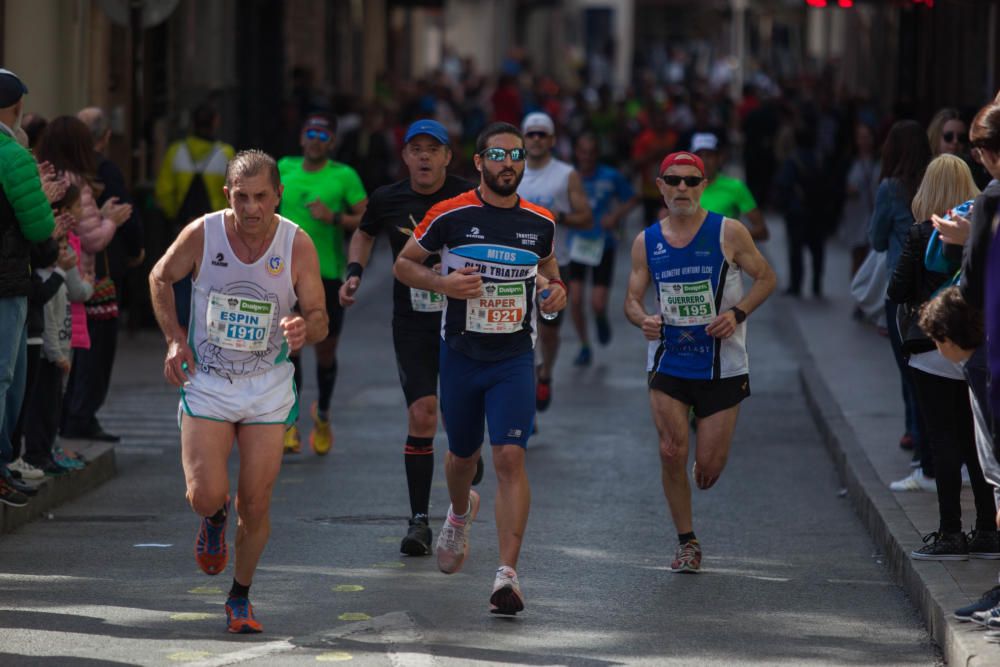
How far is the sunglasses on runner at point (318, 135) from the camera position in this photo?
12.2 metres

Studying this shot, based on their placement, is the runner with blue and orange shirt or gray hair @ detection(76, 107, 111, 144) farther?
gray hair @ detection(76, 107, 111, 144)

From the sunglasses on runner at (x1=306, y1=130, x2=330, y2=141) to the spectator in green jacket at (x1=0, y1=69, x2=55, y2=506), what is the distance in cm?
291

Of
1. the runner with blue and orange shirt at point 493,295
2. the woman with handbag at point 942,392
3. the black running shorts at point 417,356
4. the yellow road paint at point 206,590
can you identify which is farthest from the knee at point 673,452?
the yellow road paint at point 206,590

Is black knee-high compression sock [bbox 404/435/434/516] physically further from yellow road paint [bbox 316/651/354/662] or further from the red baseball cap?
yellow road paint [bbox 316/651/354/662]

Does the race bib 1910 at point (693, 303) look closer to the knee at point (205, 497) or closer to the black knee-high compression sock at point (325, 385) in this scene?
the knee at point (205, 497)

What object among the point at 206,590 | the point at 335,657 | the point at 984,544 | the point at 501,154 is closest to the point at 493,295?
the point at 501,154

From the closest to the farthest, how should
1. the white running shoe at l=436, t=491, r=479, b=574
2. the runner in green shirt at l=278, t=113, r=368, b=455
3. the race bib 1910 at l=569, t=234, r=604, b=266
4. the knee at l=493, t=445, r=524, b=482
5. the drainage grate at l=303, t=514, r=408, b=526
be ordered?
the knee at l=493, t=445, r=524, b=482
the white running shoe at l=436, t=491, r=479, b=574
the drainage grate at l=303, t=514, r=408, b=526
the runner in green shirt at l=278, t=113, r=368, b=455
the race bib 1910 at l=569, t=234, r=604, b=266

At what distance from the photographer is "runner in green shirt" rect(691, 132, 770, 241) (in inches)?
534

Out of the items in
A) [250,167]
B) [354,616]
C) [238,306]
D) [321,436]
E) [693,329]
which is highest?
[250,167]

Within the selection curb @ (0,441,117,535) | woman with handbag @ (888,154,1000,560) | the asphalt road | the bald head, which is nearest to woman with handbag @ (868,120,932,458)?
the asphalt road

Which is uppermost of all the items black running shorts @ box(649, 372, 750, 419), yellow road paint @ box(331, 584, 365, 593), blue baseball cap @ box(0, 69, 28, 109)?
blue baseball cap @ box(0, 69, 28, 109)

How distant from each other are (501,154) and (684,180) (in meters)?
1.15

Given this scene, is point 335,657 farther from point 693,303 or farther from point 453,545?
point 693,303

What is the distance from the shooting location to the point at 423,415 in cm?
945
